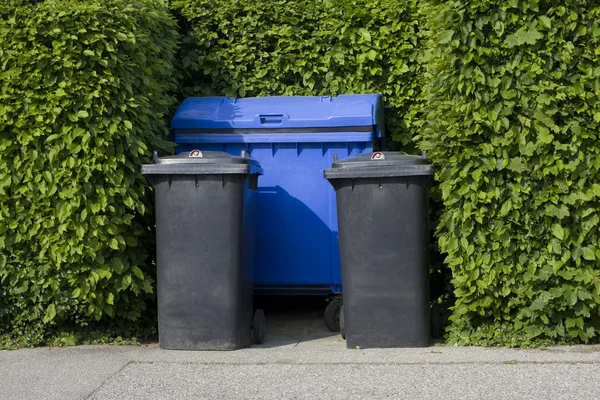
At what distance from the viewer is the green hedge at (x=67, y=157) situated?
6520 mm

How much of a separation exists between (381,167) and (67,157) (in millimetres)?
2313

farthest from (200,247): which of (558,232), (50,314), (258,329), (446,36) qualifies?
(558,232)

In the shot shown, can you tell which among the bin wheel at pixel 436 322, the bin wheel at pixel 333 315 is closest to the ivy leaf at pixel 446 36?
the bin wheel at pixel 436 322

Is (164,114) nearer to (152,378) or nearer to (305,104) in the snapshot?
(305,104)

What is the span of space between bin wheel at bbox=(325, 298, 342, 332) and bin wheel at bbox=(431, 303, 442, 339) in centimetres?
83

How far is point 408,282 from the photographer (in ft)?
21.2

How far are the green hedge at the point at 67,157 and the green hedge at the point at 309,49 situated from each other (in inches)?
55.2

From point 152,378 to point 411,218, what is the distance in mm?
2146

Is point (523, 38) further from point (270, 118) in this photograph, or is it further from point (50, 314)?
point (50, 314)

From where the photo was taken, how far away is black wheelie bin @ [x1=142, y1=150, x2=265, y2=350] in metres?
6.45

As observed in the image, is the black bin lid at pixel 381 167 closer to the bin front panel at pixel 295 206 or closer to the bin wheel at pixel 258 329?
the bin front panel at pixel 295 206

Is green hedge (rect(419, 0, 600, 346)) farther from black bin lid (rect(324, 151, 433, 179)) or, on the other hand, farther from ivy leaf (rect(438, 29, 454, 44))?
black bin lid (rect(324, 151, 433, 179))

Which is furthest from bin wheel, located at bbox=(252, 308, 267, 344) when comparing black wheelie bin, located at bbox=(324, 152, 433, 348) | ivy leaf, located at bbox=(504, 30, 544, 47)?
ivy leaf, located at bbox=(504, 30, 544, 47)

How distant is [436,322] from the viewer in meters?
6.89
